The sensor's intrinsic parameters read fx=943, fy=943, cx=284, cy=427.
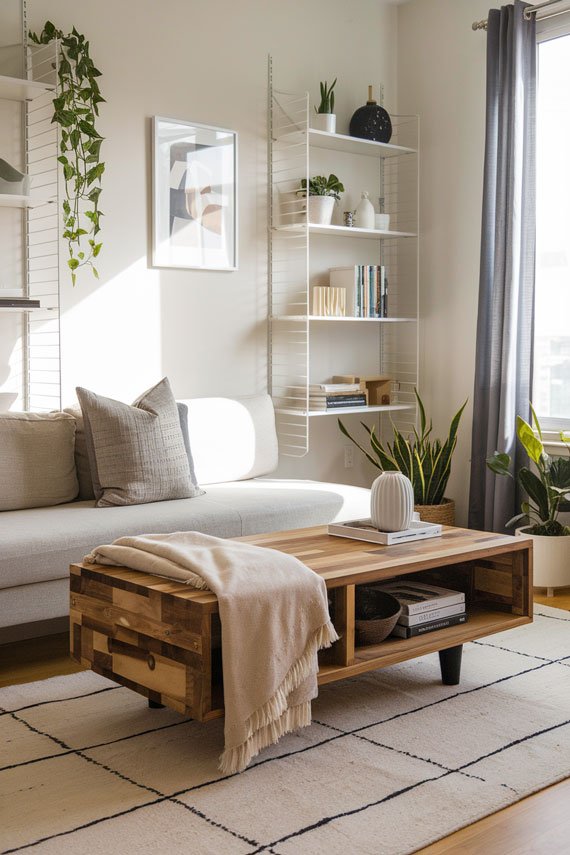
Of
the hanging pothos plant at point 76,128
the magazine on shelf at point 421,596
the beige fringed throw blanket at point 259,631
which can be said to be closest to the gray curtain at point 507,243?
the magazine on shelf at point 421,596

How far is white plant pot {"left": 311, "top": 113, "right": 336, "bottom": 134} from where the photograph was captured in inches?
176

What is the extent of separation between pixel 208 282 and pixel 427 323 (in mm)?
1272

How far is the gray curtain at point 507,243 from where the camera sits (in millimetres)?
4219

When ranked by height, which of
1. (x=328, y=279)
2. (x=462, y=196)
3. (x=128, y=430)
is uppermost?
(x=462, y=196)

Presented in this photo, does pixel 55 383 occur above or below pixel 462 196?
below

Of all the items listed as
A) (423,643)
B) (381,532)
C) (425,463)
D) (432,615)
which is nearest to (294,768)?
(423,643)

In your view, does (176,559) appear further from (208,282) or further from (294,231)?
(294,231)

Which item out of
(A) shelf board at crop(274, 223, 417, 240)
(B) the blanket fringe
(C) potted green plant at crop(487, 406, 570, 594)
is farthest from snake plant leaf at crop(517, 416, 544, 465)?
(B) the blanket fringe

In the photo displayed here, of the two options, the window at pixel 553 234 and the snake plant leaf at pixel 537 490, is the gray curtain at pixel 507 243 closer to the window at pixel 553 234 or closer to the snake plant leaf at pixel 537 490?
the window at pixel 553 234

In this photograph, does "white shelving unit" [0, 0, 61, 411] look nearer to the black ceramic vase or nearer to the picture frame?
the picture frame

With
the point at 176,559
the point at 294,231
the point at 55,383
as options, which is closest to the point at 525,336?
the point at 294,231

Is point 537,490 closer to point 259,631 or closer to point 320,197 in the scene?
point 320,197

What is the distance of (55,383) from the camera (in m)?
3.72

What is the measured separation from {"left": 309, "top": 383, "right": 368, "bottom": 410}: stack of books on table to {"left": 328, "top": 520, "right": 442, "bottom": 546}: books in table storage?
65.9 inches
